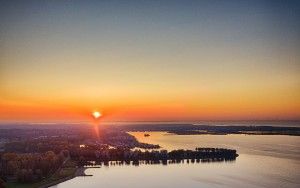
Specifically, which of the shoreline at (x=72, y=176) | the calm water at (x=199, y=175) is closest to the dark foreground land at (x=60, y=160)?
the shoreline at (x=72, y=176)

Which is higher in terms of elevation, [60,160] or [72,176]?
[60,160]

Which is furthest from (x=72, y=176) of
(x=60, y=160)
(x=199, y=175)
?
(x=199, y=175)

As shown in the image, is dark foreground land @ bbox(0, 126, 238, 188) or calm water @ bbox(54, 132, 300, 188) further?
calm water @ bbox(54, 132, 300, 188)

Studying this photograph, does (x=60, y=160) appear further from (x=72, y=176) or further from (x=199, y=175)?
(x=199, y=175)

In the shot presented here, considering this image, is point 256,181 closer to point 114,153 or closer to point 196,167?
point 196,167

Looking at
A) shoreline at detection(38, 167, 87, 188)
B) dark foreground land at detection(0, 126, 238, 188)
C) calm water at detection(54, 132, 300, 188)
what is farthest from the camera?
calm water at detection(54, 132, 300, 188)

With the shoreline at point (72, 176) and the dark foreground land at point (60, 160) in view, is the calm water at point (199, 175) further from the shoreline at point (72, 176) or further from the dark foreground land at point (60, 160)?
the dark foreground land at point (60, 160)

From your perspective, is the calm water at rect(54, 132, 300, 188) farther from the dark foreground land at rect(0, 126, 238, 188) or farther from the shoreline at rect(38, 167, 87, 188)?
the dark foreground land at rect(0, 126, 238, 188)

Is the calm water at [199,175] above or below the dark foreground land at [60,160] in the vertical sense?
below

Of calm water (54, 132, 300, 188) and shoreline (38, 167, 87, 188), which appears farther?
calm water (54, 132, 300, 188)

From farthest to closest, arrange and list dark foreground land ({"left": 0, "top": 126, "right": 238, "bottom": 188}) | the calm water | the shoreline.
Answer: the calm water → dark foreground land ({"left": 0, "top": 126, "right": 238, "bottom": 188}) → the shoreline

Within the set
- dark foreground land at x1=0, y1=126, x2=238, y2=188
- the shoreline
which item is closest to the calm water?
the shoreline

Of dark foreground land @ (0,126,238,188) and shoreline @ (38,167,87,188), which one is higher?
dark foreground land @ (0,126,238,188)

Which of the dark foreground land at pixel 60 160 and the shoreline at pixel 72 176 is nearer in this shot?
the shoreline at pixel 72 176
